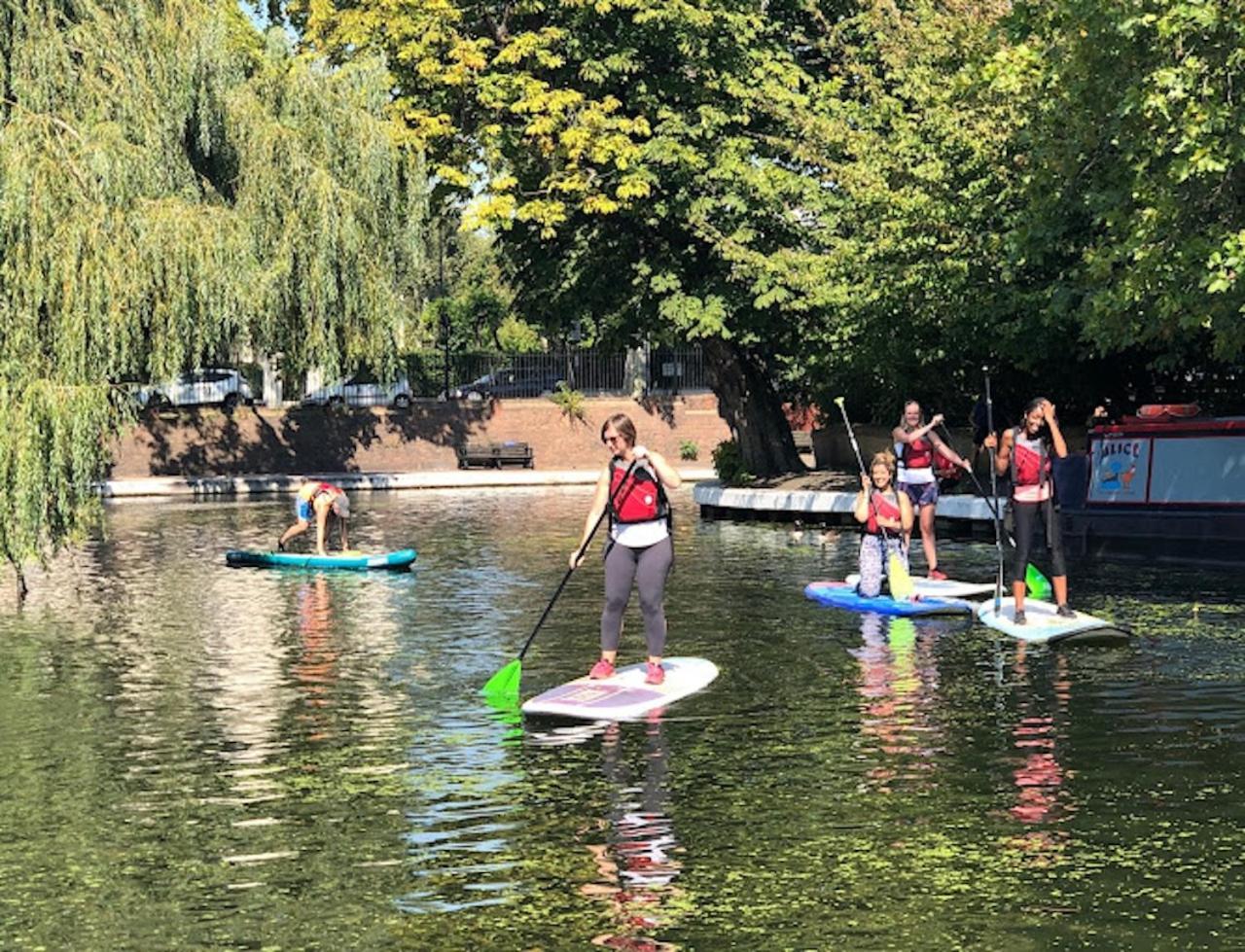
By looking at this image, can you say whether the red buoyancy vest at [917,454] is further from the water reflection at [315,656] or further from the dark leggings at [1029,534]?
the water reflection at [315,656]

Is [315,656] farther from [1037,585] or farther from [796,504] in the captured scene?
[796,504]

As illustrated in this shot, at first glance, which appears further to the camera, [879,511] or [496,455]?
[496,455]

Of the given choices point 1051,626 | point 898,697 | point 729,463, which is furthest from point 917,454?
point 729,463

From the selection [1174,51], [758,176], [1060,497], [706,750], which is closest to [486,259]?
[758,176]

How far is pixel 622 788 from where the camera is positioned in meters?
11.5

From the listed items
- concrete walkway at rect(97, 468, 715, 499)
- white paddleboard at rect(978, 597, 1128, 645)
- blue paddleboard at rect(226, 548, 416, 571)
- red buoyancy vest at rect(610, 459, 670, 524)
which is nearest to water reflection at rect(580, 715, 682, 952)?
red buoyancy vest at rect(610, 459, 670, 524)

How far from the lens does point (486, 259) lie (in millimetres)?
97750

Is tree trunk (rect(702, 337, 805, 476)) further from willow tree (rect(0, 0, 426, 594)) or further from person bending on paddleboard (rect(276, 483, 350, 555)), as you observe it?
person bending on paddleboard (rect(276, 483, 350, 555))

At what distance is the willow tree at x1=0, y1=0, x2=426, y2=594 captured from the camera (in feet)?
67.3

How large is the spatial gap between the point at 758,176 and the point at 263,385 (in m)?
28.2

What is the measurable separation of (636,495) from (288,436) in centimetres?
4194

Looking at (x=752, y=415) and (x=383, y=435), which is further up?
(x=752, y=415)

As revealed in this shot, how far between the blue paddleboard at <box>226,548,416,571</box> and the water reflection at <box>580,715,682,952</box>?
44.5ft

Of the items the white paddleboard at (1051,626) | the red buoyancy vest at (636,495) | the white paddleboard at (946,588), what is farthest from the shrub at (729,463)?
the red buoyancy vest at (636,495)
